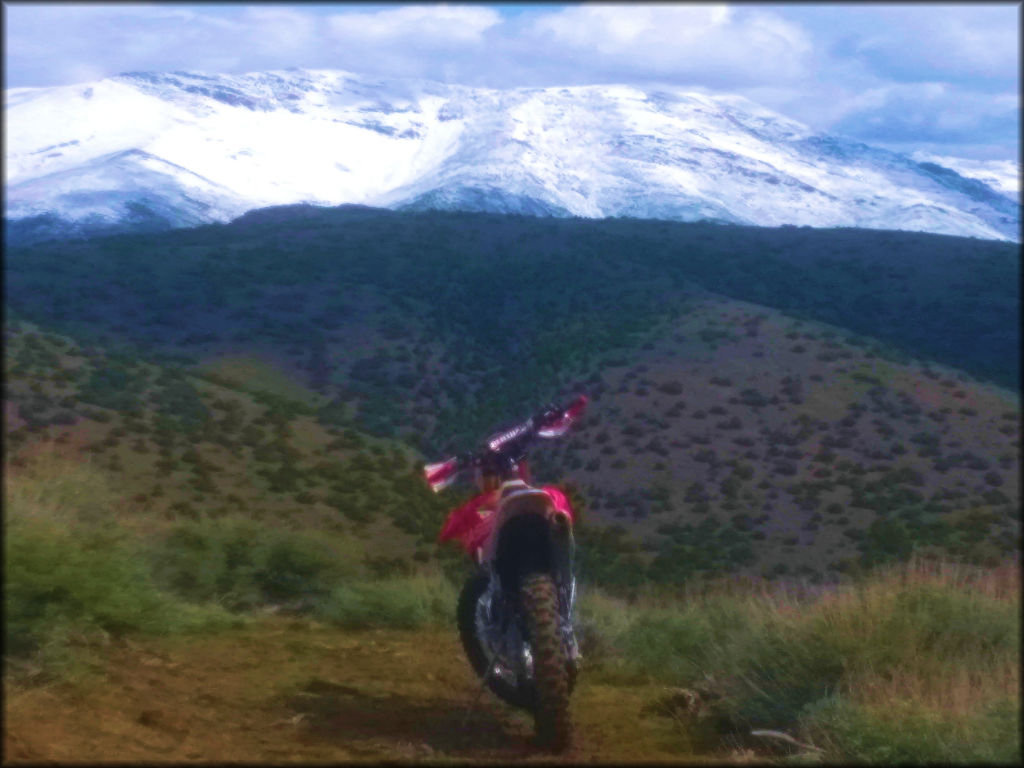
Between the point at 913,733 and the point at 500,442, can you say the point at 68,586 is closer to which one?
the point at 500,442

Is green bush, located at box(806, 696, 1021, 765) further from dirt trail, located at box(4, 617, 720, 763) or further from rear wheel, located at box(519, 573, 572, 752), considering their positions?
rear wheel, located at box(519, 573, 572, 752)

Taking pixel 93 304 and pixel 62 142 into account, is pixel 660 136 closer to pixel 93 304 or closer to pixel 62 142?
pixel 93 304

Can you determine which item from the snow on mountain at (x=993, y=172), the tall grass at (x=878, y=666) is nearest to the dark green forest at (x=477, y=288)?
the snow on mountain at (x=993, y=172)

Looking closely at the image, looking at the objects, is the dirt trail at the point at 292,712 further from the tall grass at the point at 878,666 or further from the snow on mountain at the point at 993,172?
the snow on mountain at the point at 993,172

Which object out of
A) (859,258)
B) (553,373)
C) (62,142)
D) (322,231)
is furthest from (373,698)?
(322,231)

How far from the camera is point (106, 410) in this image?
637 inches

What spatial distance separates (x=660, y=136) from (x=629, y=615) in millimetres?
43201

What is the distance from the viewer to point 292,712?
6234 millimetres

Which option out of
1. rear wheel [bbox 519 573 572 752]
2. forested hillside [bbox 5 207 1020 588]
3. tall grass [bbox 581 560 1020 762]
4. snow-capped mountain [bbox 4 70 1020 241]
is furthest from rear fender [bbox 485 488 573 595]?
snow-capped mountain [bbox 4 70 1020 241]

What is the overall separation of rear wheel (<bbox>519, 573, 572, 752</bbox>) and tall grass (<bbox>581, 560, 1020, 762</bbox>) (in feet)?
3.64

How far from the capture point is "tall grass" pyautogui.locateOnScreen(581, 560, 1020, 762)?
4.51m

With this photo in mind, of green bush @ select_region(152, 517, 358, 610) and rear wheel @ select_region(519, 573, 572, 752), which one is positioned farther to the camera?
green bush @ select_region(152, 517, 358, 610)

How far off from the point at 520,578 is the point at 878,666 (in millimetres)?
1733

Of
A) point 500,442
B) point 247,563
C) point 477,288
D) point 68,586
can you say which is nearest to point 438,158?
point 477,288
